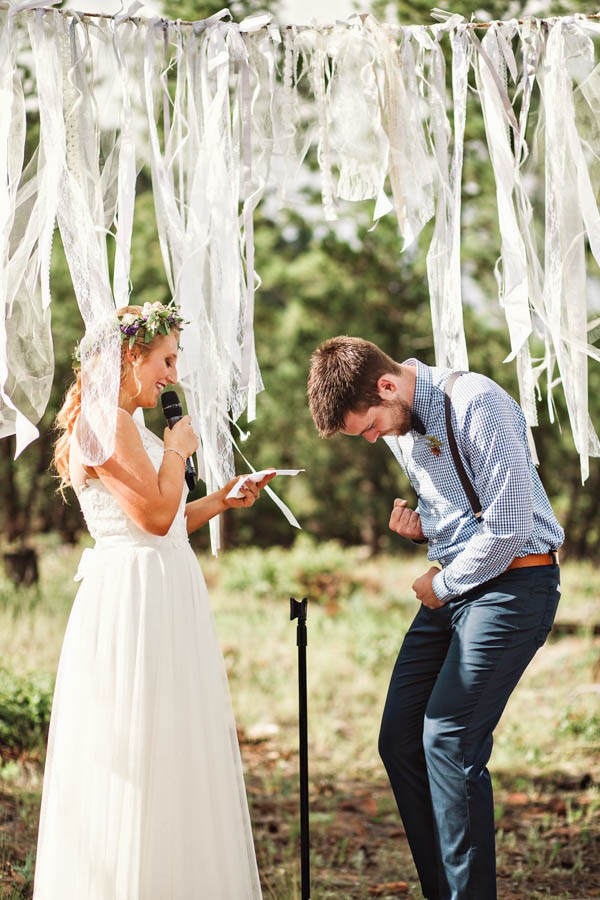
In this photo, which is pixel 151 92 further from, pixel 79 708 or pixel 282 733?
pixel 282 733

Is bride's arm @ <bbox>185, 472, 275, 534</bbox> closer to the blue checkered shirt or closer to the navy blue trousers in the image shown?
the blue checkered shirt

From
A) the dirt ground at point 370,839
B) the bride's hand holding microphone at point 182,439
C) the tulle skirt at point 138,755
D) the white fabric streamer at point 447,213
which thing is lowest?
the dirt ground at point 370,839

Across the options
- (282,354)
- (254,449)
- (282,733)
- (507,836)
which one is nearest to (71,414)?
(507,836)

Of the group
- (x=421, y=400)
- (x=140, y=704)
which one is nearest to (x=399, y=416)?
(x=421, y=400)

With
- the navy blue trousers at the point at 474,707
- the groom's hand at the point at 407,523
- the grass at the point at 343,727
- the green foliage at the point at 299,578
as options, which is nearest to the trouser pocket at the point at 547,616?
the navy blue trousers at the point at 474,707

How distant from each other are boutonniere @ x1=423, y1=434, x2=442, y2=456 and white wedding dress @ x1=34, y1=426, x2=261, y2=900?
2.72 ft

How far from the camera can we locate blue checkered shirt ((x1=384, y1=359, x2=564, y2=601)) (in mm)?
2916

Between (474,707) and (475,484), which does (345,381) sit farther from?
(474,707)

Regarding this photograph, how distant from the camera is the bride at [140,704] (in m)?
3.01

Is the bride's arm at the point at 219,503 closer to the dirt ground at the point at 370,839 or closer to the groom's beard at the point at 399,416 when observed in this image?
the groom's beard at the point at 399,416

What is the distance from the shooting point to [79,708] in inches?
121

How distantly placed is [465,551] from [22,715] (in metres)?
3.13

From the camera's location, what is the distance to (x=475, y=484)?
119 inches

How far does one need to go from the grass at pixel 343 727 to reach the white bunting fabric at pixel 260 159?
2004 millimetres
